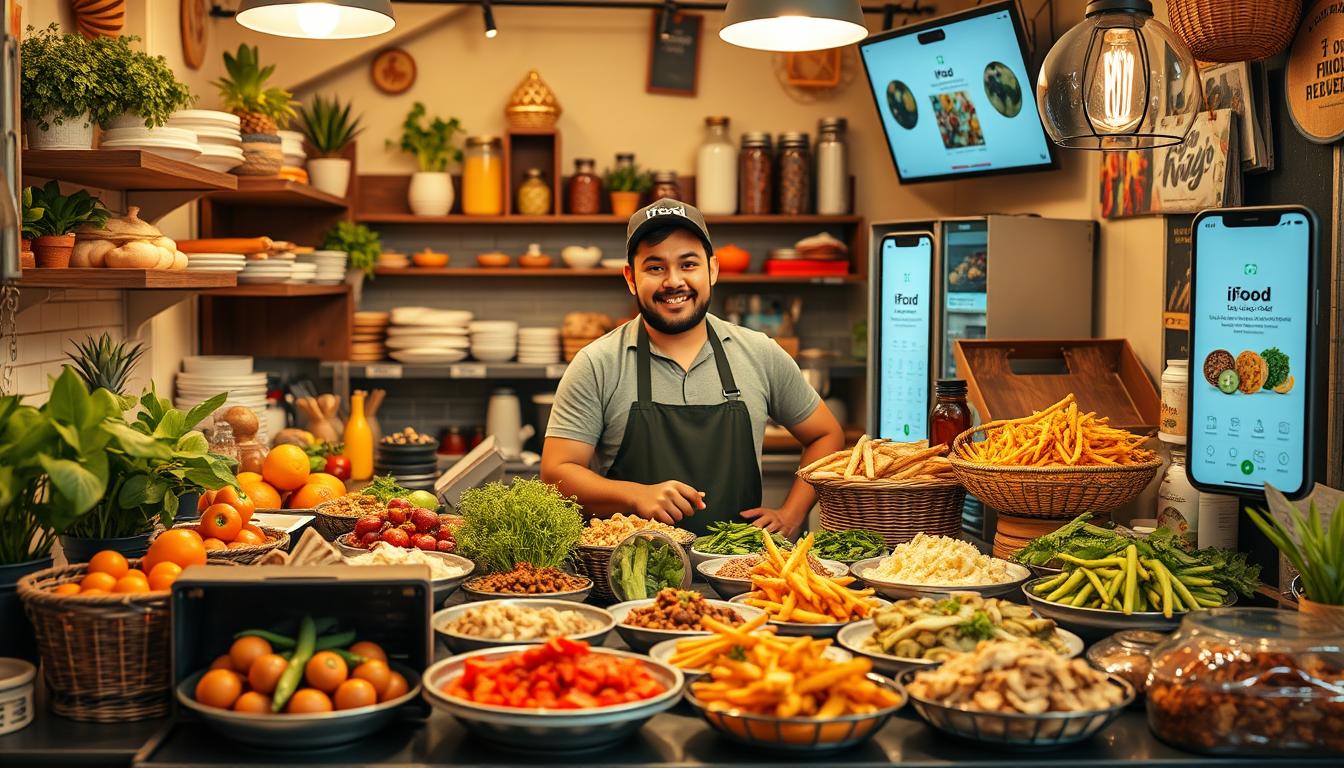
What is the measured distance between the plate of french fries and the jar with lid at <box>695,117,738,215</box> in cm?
424

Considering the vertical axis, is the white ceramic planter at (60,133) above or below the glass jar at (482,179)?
below

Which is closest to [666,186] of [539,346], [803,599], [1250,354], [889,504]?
[539,346]

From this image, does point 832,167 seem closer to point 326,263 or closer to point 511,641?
point 326,263

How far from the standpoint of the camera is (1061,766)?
201cm

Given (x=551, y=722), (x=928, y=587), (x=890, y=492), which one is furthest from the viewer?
(x=890, y=492)

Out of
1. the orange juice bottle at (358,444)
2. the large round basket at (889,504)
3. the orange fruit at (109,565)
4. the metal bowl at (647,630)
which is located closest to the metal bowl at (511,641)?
the metal bowl at (647,630)

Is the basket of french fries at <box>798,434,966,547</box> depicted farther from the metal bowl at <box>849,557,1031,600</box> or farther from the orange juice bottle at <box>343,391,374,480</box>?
the orange juice bottle at <box>343,391,374,480</box>

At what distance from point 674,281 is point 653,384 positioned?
33cm

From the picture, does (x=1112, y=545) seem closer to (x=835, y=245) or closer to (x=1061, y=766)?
(x=1061, y=766)

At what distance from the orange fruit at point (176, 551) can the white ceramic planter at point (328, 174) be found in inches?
166

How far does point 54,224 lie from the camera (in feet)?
12.0

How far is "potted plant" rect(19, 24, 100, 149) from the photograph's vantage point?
3.56m

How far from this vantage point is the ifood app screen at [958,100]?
207 inches

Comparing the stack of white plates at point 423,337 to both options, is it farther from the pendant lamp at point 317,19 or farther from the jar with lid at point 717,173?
the pendant lamp at point 317,19
